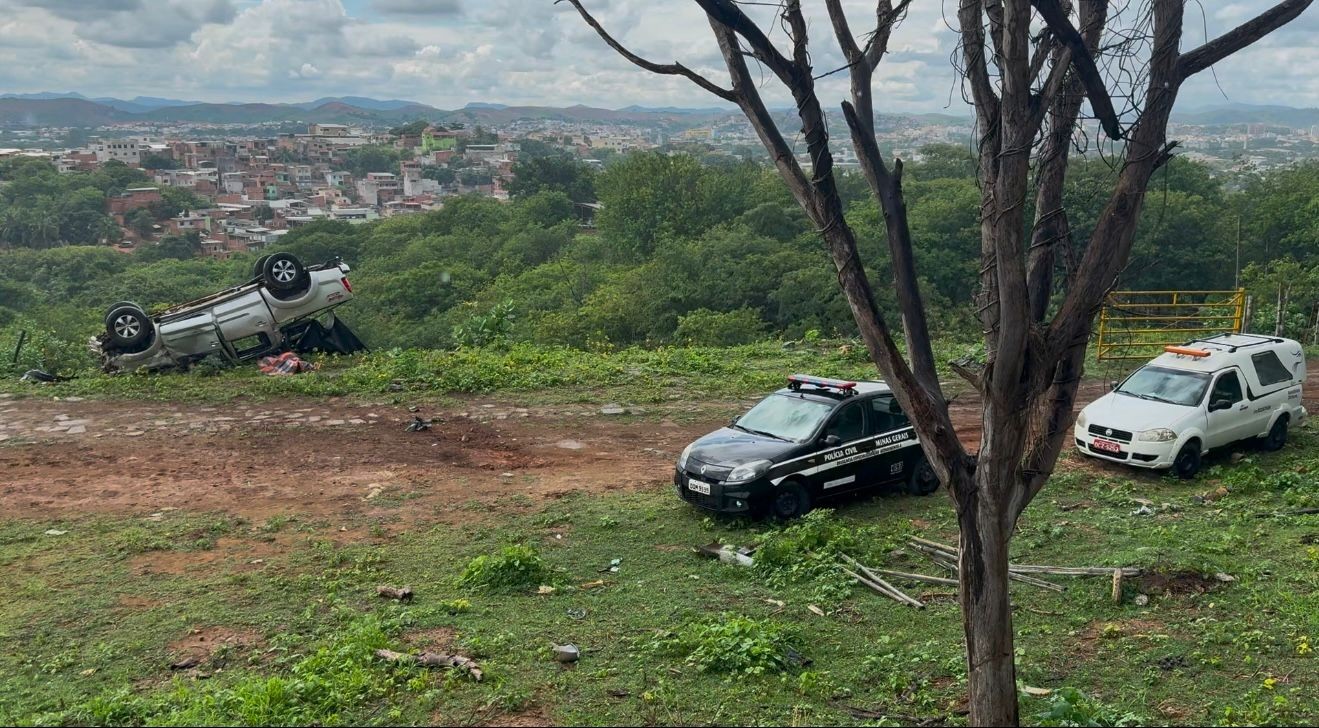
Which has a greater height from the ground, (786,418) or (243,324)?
(786,418)

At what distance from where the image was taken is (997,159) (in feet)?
16.8

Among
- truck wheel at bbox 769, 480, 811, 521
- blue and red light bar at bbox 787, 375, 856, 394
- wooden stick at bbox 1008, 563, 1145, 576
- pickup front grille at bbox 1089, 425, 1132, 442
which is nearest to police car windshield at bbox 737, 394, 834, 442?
blue and red light bar at bbox 787, 375, 856, 394

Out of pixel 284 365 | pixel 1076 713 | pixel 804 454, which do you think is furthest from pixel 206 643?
pixel 284 365

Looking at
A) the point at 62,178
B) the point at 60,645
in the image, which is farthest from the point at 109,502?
the point at 62,178

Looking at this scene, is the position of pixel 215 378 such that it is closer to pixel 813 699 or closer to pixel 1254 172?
pixel 813 699

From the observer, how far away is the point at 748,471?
10523 millimetres

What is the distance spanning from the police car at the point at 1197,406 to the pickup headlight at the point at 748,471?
5.02m

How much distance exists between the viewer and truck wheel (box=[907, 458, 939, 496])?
38.6 feet

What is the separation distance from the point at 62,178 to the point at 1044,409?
99404 millimetres

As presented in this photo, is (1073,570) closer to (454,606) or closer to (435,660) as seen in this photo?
(454,606)

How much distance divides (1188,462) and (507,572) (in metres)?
8.72

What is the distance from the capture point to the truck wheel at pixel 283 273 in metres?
18.5

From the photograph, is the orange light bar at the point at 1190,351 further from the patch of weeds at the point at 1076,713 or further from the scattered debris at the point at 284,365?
the scattered debris at the point at 284,365

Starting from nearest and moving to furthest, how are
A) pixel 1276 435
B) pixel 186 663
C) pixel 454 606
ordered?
1. pixel 186 663
2. pixel 454 606
3. pixel 1276 435
